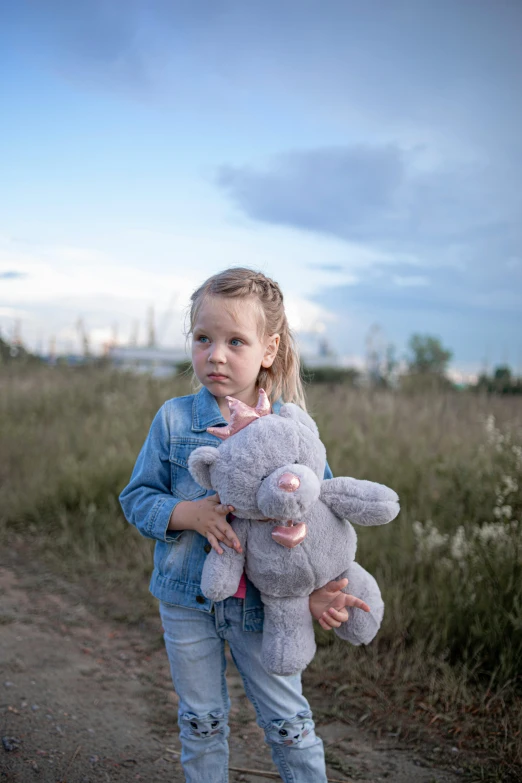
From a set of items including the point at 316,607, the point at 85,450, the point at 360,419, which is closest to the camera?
the point at 316,607

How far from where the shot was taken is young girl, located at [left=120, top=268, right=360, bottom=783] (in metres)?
2.07

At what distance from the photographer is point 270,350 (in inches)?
87.5

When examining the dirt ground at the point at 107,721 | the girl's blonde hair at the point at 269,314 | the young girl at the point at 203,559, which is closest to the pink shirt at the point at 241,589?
the young girl at the point at 203,559

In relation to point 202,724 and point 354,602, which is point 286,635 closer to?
point 354,602

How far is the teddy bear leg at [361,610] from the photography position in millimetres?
2059

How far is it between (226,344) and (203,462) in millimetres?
382

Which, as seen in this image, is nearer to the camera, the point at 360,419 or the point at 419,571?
the point at 419,571

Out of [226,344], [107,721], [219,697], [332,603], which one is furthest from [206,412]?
[107,721]

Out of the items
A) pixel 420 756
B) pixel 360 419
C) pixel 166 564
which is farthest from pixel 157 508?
pixel 360 419

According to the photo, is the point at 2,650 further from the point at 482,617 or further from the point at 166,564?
the point at 482,617

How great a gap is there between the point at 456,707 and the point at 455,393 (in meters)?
4.96

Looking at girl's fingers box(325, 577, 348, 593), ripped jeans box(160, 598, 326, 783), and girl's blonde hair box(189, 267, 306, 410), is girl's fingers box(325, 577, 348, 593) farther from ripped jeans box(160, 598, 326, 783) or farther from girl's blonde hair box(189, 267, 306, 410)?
girl's blonde hair box(189, 267, 306, 410)

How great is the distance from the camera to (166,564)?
2178 mm

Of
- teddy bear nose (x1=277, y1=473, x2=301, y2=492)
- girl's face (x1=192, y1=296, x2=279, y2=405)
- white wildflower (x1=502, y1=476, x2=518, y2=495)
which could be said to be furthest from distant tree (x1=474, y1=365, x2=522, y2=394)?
teddy bear nose (x1=277, y1=473, x2=301, y2=492)
